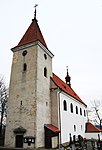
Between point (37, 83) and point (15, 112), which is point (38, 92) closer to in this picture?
point (37, 83)

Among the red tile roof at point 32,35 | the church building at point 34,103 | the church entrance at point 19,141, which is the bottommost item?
the church entrance at point 19,141

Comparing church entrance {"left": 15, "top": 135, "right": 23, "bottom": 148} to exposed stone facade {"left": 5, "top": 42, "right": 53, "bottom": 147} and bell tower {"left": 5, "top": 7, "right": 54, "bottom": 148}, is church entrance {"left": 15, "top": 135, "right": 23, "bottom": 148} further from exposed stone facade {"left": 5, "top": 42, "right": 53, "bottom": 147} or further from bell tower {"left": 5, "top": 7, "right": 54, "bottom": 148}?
exposed stone facade {"left": 5, "top": 42, "right": 53, "bottom": 147}

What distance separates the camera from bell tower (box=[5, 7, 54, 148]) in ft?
54.2

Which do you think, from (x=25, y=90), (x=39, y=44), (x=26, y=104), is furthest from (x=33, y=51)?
(x=26, y=104)

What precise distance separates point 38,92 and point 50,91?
10.6 ft

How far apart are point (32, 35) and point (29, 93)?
848cm

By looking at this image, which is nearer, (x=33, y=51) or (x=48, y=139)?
(x=48, y=139)

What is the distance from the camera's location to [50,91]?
20.8m

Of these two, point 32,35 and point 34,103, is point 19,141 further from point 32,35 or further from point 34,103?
point 32,35

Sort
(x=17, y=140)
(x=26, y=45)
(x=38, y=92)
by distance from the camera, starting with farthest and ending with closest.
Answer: (x=26, y=45) < (x=38, y=92) < (x=17, y=140)

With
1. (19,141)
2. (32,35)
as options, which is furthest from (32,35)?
(19,141)

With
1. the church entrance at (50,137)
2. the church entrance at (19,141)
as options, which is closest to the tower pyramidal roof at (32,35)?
the church entrance at (50,137)

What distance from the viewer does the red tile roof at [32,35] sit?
824 inches

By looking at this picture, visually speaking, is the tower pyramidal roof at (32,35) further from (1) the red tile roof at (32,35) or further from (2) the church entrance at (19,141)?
(2) the church entrance at (19,141)
